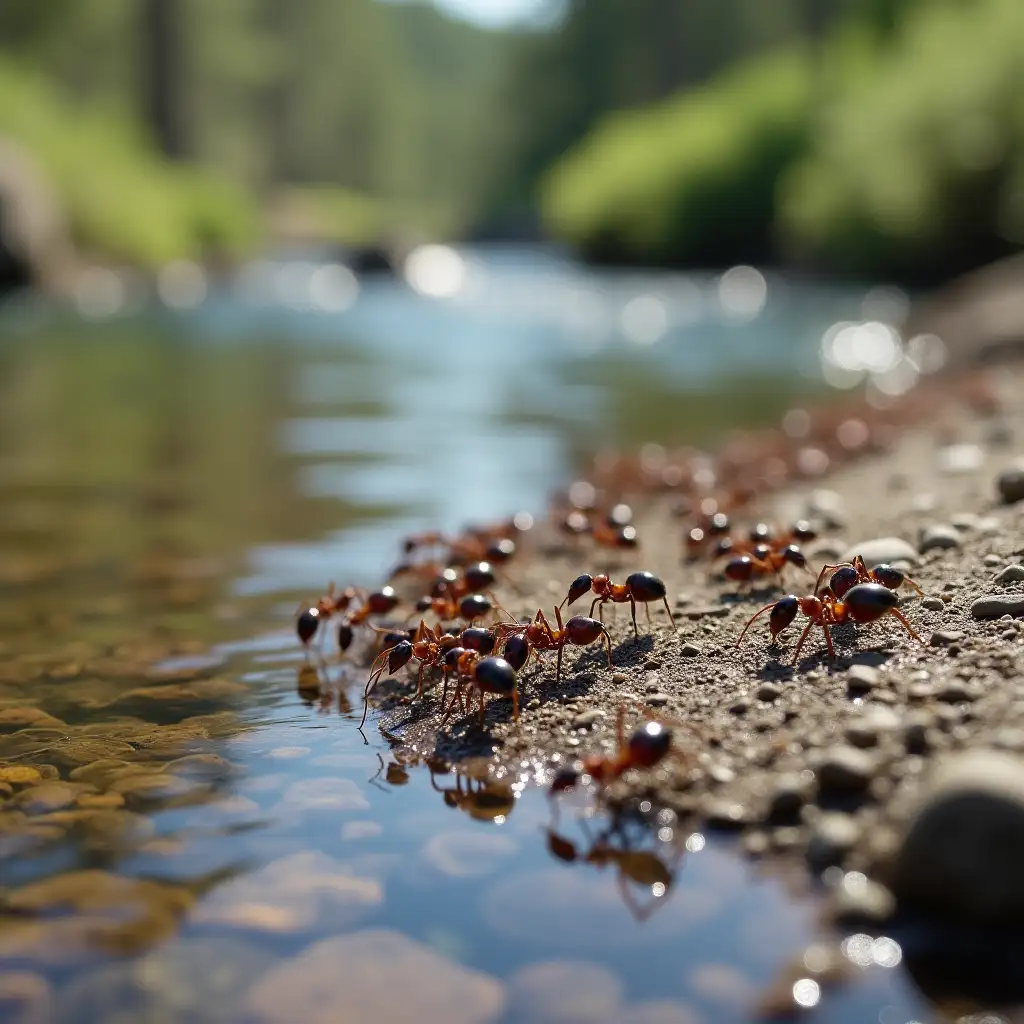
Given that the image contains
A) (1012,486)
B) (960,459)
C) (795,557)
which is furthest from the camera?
(960,459)

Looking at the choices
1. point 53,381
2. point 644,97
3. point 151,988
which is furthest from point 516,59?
point 151,988

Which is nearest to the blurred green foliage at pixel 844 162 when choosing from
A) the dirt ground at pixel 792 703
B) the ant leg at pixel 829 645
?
the dirt ground at pixel 792 703

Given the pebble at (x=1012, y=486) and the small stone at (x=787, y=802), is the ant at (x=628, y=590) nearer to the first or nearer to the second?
the small stone at (x=787, y=802)

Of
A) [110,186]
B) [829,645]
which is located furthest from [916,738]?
[110,186]

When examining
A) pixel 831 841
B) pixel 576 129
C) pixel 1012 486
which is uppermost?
pixel 576 129

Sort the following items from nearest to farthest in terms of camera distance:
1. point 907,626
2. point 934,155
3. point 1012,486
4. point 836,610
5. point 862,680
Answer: point 862,680, point 907,626, point 836,610, point 1012,486, point 934,155

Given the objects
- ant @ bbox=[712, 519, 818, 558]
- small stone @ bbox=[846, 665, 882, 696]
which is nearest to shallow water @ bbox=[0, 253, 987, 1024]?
small stone @ bbox=[846, 665, 882, 696]

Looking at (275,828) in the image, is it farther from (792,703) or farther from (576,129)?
(576,129)
